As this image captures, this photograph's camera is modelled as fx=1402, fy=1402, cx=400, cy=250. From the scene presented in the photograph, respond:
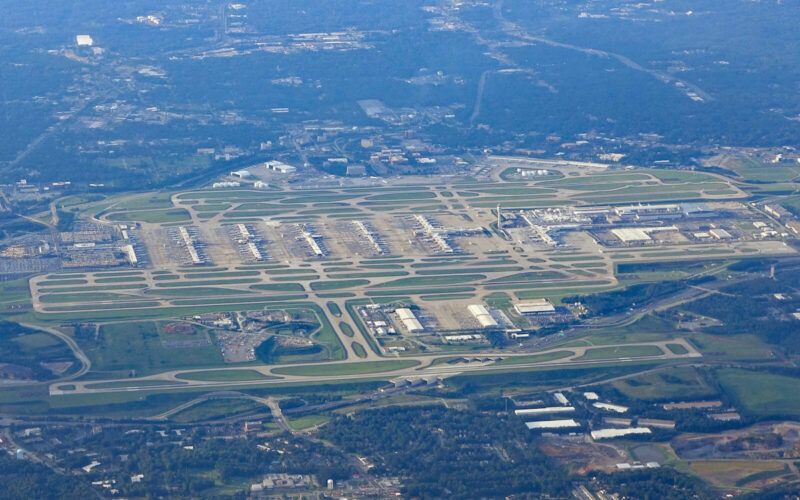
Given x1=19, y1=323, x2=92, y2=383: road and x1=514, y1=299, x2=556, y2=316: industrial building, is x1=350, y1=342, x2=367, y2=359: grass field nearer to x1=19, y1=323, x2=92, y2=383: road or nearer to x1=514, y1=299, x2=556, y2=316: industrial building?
x1=514, y1=299, x2=556, y2=316: industrial building

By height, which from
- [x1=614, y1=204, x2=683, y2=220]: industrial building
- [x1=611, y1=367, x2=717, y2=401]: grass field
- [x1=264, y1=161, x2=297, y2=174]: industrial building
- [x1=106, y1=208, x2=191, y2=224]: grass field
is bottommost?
[x1=264, y1=161, x2=297, y2=174]: industrial building

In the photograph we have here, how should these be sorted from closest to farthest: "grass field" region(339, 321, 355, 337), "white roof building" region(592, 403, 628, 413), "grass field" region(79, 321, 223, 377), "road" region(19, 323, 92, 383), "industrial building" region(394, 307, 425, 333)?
"white roof building" region(592, 403, 628, 413)
"road" region(19, 323, 92, 383)
"grass field" region(79, 321, 223, 377)
"grass field" region(339, 321, 355, 337)
"industrial building" region(394, 307, 425, 333)

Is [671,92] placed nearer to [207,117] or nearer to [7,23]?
[207,117]

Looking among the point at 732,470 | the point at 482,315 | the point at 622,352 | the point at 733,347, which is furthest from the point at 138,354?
the point at 733,347

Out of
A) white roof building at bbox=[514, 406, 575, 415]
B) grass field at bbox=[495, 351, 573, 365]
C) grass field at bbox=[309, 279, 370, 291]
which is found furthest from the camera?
grass field at bbox=[309, 279, 370, 291]

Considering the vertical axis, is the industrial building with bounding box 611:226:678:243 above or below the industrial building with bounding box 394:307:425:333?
below

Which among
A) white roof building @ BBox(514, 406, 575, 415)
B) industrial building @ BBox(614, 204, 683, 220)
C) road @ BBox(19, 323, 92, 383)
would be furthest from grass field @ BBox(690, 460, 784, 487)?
industrial building @ BBox(614, 204, 683, 220)

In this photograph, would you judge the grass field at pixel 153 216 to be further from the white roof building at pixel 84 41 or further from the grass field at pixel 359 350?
the white roof building at pixel 84 41

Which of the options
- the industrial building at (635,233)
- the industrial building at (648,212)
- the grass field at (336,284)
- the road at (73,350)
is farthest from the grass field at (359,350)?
the industrial building at (648,212)
